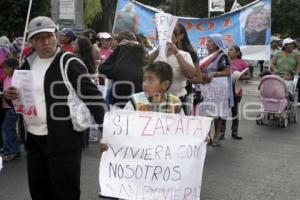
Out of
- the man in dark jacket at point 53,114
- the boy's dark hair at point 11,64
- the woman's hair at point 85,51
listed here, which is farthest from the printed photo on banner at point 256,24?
the man in dark jacket at point 53,114

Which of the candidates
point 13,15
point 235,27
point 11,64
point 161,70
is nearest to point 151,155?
point 161,70

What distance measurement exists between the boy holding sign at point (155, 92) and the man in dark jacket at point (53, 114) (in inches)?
13.9

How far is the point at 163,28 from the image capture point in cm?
483

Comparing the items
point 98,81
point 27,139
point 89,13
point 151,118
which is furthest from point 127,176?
point 89,13

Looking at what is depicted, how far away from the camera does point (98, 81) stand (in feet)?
26.1

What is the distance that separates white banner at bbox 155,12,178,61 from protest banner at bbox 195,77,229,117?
10.3ft

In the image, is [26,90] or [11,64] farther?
[11,64]

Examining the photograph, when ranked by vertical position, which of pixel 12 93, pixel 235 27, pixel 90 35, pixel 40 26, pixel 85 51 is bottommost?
pixel 12 93

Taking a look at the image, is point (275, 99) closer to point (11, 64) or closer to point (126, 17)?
point (126, 17)

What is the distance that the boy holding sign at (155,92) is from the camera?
383 centimetres

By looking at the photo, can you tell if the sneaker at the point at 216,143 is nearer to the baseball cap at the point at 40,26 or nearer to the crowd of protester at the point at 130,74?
the crowd of protester at the point at 130,74

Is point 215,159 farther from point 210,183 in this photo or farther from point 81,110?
point 81,110

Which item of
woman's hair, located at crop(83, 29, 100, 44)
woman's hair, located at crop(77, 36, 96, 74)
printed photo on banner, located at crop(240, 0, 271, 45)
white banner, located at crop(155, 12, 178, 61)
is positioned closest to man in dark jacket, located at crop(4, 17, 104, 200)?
white banner, located at crop(155, 12, 178, 61)

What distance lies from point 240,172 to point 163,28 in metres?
2.51
